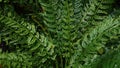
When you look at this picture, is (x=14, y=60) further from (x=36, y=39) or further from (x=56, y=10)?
(x=56, y=10)

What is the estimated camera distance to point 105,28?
2.62 meters

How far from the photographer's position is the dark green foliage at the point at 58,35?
265 centimetres

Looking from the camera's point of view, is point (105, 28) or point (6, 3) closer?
point (105, 28)

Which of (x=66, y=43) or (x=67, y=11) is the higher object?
(x=67, y=11)

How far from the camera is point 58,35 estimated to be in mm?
2811

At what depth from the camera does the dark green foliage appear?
2.65 m

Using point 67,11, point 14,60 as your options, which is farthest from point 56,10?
point 14,60

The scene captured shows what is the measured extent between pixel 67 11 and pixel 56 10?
11 cm

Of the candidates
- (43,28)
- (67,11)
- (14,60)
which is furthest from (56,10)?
(14,60)

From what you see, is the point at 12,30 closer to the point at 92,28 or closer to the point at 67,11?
the point at 67,11

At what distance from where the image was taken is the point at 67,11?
277 cm

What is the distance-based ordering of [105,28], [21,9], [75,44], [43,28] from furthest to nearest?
[21,9] → [43,28] → [75,44] → [105,28]

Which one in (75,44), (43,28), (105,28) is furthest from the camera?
(43,28)

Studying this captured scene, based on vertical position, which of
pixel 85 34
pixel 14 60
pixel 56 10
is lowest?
pixel 14 60
